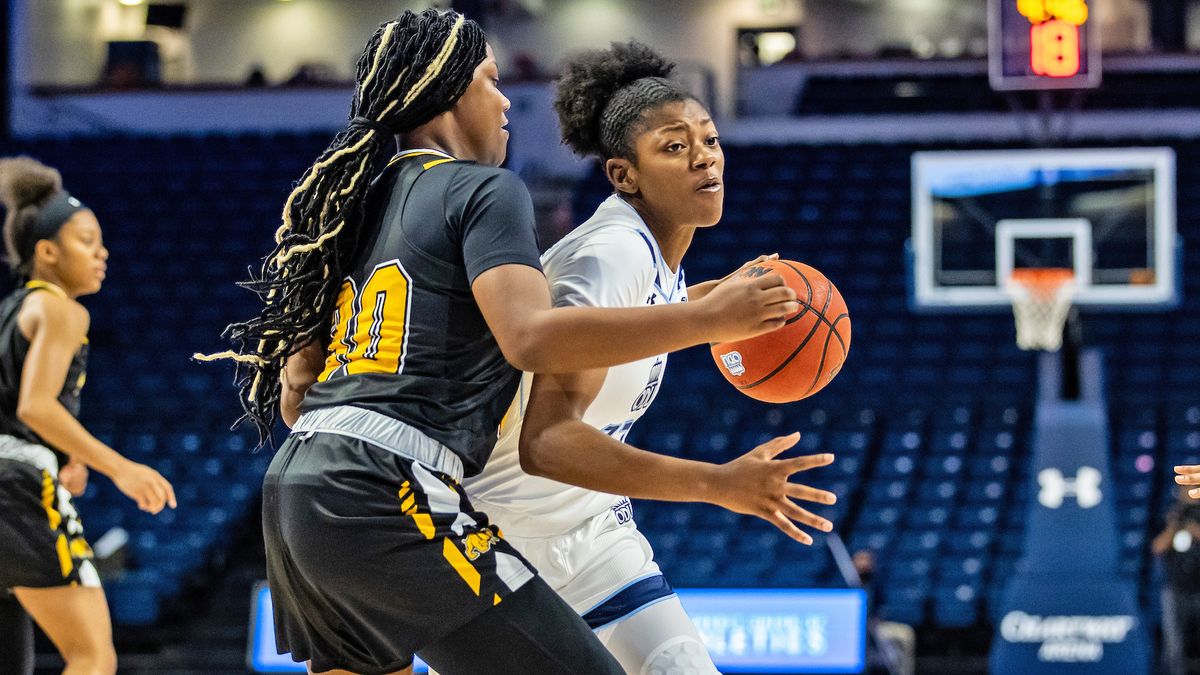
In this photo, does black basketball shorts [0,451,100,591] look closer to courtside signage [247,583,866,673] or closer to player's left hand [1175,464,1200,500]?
player's left hand [1175,464,1200,500]

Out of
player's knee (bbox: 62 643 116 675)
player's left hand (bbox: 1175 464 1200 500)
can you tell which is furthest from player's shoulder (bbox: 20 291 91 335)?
player's left hand (bbox: 1175 464 1200 500)

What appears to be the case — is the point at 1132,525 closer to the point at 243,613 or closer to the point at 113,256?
the point at 243,613

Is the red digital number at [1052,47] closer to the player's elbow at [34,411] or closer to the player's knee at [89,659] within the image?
the player's elbow at [34,411]

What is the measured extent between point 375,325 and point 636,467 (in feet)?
1.51

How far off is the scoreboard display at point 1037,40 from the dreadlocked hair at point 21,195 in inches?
335

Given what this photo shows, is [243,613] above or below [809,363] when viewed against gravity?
below

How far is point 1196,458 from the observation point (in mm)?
11492

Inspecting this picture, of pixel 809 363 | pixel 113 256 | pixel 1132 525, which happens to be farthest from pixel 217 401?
pixel 809 363

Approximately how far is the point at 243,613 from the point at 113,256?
5.05m

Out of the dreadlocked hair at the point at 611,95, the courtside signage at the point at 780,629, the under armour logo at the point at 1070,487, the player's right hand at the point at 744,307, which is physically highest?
the dreadlocked hair at the point at 611,95

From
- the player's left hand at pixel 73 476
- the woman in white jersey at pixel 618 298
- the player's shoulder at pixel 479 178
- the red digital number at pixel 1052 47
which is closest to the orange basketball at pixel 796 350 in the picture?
the woman in white jersey at pixel 618 298

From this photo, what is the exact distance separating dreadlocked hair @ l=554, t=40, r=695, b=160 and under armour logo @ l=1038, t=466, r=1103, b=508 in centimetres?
703

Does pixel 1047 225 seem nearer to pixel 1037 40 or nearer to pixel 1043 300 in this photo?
pixel 1043 300

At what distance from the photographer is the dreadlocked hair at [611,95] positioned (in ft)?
8.98
